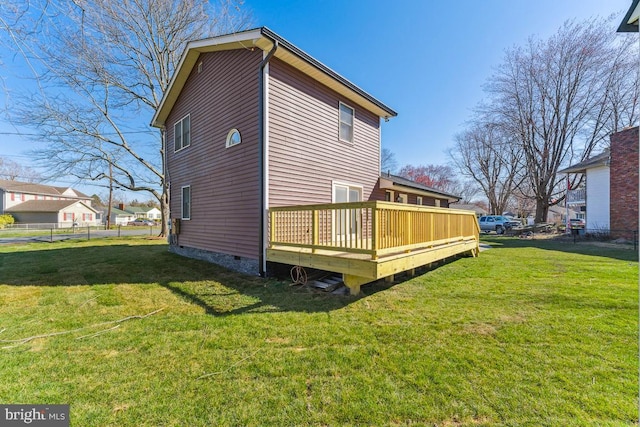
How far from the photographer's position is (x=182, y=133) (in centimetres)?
974

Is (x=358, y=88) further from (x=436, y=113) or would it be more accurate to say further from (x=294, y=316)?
(x=436, y=113)

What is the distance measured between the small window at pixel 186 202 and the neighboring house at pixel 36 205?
33326 millimetres

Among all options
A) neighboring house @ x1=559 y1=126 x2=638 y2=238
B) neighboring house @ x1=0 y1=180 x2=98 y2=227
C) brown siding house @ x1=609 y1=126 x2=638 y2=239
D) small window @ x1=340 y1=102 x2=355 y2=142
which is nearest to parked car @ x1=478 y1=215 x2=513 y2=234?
neighboring house @ x1=559 y1=126 x2=638 y2=238

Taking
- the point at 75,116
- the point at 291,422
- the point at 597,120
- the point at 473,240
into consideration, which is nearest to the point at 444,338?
the point at 291,422

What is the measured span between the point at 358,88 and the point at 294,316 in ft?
22.9

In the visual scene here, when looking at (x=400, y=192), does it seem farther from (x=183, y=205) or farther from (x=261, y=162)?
(x=183, y=205)

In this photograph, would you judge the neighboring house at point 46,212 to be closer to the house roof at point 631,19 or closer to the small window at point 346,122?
the small window at point 346,122

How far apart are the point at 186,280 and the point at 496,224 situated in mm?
23262

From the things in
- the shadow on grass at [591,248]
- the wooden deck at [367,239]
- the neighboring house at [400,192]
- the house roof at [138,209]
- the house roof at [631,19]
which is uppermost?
the house roof at [631,19]

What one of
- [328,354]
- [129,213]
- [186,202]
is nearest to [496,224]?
[186,202]

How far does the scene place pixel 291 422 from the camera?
1925mm

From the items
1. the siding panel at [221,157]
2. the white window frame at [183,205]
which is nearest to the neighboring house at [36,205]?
the white window frame at [183,205]

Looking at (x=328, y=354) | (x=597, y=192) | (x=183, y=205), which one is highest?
(x=597, y=192)

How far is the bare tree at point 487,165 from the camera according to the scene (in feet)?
90.2
